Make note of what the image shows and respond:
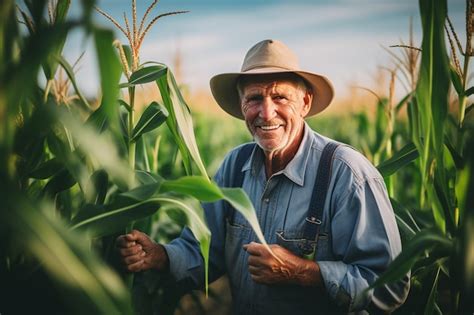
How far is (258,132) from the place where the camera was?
1910mm

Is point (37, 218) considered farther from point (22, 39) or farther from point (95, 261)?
point (22, 39)

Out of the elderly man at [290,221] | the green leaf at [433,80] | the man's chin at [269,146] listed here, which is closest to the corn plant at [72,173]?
the elderly man at [290,221]

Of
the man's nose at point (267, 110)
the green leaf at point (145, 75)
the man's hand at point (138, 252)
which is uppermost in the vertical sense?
the green leaf at point (145, 75)

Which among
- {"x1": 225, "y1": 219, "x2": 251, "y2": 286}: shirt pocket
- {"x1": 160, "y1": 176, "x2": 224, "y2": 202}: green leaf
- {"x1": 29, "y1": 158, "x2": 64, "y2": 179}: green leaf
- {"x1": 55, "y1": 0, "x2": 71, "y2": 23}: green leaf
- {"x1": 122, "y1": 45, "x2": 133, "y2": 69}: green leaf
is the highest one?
{"x1": 55, "y1": 0, "x2": 71, "y2": 23}: green leaf

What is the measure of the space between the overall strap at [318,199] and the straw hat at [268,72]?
381mm

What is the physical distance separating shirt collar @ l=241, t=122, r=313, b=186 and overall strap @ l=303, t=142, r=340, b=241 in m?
0.08


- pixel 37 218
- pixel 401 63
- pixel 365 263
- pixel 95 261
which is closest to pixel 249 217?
pixel 95 261

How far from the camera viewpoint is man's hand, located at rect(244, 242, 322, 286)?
1588 mm

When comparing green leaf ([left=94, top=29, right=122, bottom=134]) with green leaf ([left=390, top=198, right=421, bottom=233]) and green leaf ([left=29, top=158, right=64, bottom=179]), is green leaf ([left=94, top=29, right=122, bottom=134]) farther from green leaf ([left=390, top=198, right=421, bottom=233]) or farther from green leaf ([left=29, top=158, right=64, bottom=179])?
green leaf ([left=390, top=198, right=421, bottom=233])

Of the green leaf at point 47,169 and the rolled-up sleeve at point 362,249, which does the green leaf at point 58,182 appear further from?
the rolled-up sleeve at point 362,249

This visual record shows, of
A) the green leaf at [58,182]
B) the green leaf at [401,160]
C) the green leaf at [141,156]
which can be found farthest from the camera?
the green leaf at [141,156]

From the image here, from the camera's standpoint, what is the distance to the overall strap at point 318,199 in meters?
1.73

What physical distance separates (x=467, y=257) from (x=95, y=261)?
0.78m

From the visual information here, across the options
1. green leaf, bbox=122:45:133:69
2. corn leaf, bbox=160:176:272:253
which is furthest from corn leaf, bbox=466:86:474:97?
green leaf, bbox=122:45:133:69
